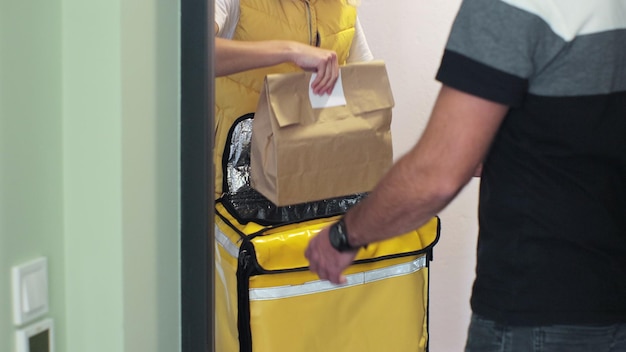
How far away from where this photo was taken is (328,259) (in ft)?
3.88

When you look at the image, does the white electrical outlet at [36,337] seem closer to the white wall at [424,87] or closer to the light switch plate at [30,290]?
the light switch plate at [30,290]

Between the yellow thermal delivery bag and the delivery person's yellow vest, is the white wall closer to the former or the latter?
the delivery person's yellow vest

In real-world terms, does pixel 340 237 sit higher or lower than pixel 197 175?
lower

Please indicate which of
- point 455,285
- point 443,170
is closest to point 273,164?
point 443,170

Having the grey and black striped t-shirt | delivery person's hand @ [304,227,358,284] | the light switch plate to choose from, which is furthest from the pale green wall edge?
the grey and black striped t-shirt

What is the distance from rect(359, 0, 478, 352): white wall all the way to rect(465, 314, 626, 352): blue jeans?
130 centimetres

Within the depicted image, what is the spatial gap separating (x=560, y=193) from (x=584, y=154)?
6 cm

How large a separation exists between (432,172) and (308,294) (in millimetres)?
690

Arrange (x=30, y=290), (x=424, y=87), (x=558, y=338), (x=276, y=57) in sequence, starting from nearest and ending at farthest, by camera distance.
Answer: (x=30, y=290) < (x=558, y=338) < (x=276, y=57) < (x=424, y=87)

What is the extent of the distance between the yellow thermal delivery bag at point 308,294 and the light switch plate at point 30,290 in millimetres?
630

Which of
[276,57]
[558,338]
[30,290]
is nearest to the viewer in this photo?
[30,290]

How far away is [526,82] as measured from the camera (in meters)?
0.98

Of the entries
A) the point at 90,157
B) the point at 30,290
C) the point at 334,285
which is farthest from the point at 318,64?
the point at 30,290

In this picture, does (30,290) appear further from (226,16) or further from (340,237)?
(226,16)
